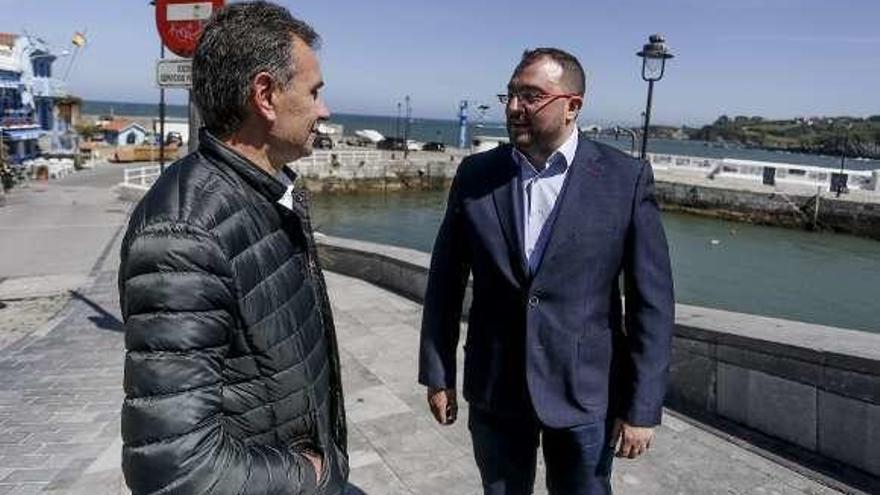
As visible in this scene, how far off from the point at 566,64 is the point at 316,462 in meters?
1.72

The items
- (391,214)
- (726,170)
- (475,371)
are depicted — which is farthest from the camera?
(726,170)

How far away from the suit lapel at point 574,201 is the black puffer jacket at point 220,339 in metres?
1.05

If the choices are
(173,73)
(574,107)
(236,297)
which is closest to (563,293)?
(574,107)

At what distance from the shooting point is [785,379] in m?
4.17

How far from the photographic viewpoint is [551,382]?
258cm

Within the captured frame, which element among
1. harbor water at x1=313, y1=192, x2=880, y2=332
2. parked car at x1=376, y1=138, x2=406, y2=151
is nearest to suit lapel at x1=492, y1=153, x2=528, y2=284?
harbor water at x1=313, y1=192, x2=880, y2=332

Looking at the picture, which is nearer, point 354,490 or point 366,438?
point 354,490

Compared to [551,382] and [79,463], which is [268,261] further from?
[79,463]

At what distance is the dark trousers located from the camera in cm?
263

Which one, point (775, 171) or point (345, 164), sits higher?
point (775, 171)

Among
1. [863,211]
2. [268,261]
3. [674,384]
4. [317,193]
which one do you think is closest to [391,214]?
[317,193]

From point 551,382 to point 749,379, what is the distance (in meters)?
2.42

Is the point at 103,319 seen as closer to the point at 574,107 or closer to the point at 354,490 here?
the point at 354,490

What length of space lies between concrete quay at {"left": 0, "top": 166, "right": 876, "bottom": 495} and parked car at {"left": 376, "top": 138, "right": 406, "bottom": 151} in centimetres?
4948
